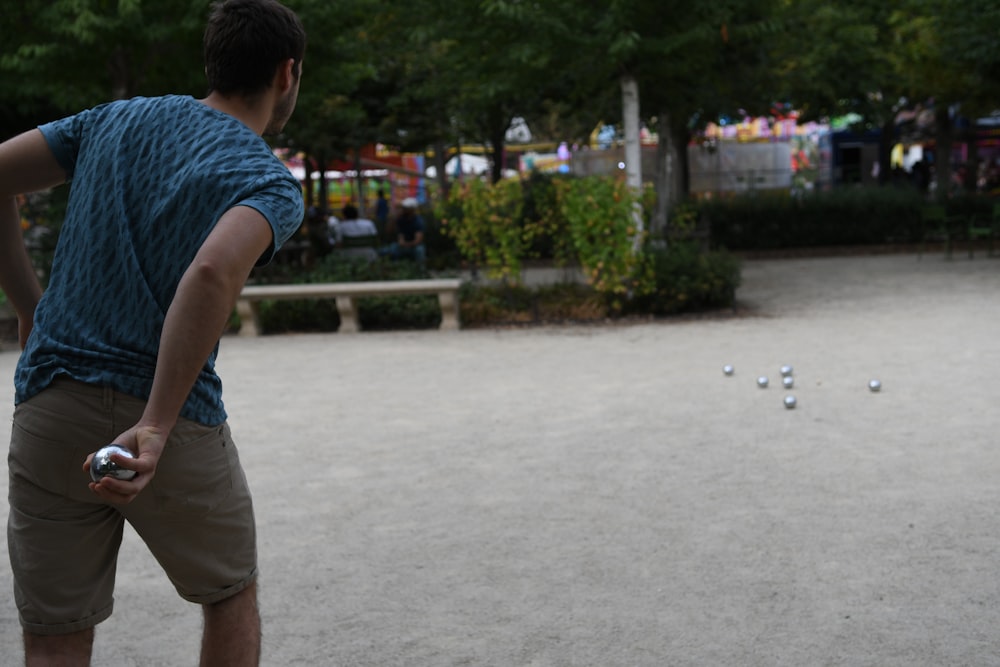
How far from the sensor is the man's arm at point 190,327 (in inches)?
86.2

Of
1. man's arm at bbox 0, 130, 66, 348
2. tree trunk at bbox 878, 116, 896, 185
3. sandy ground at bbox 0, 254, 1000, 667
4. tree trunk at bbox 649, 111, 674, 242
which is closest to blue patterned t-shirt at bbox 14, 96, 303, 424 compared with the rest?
man's arm at bbox 0, 130, 66, 348

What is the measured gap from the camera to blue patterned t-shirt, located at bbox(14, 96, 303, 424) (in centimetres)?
233

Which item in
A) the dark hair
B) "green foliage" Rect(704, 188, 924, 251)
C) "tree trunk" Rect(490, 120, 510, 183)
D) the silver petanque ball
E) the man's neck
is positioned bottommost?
"green foliage" Rect(704, 188, 924, 251)

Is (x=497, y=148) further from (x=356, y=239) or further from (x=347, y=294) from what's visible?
(x=347, y=294)

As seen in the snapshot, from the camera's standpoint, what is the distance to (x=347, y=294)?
44.1 ft

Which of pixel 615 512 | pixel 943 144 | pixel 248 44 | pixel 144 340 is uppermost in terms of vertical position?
pixel 943 144

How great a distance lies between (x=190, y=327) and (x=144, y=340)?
20 cm

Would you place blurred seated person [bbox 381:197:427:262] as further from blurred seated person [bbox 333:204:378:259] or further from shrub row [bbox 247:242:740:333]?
shrub row [bbox 247:242:740:333]

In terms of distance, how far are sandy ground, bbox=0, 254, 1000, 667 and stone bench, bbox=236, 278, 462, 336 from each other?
7.14 ft

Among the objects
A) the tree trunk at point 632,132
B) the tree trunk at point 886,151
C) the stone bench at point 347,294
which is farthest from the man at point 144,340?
the tree trunk at point 886,151

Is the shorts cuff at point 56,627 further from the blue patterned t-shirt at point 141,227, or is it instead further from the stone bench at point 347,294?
the stone bench at point 347,294

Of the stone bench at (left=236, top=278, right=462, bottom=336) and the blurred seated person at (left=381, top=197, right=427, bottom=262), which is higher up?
the blurred seated person at (left=381, top=197, right=427, bottom=262)

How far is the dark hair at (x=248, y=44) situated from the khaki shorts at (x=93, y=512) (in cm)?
66

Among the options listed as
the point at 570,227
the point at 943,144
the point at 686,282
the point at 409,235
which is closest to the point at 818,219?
the point at 943,144
